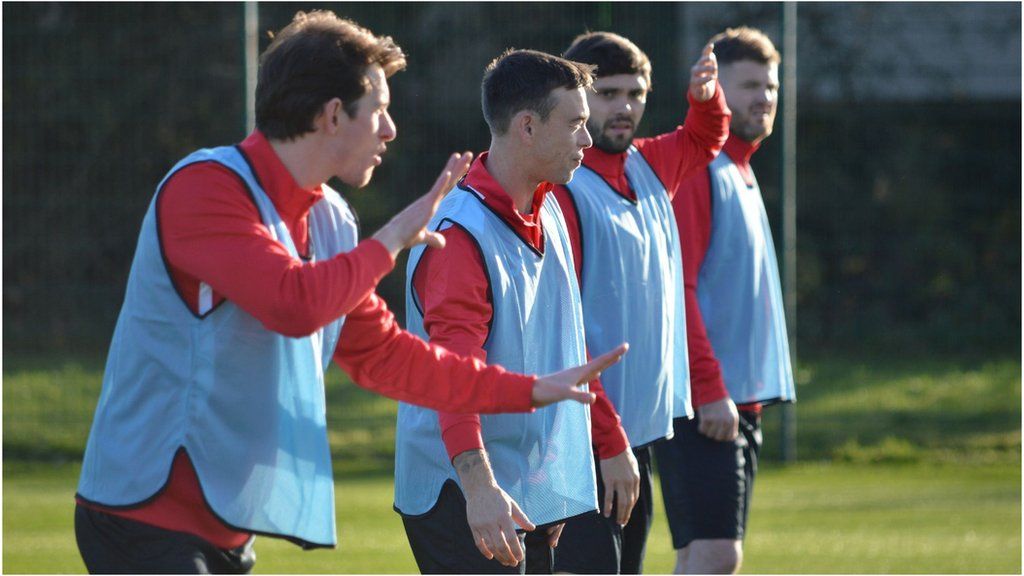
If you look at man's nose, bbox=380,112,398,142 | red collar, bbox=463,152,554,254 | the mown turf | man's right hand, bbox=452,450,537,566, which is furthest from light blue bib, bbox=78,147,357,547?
the mown turf

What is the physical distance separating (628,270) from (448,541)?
1.11 metres

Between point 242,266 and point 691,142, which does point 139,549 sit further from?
point 691,142

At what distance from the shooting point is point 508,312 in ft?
11.3

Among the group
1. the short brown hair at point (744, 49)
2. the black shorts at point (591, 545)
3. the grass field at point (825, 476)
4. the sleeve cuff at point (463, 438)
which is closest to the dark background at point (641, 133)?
the grass field at point (825, 476)

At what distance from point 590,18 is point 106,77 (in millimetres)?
3320

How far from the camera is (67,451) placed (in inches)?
408

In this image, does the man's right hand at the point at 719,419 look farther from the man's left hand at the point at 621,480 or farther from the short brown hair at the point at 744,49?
the short brown hair at the point at 744,49

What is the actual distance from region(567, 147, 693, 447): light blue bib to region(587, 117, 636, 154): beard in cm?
10

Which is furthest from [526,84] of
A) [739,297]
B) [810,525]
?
[810,525]

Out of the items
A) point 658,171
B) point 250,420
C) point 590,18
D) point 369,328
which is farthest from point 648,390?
point 590,18

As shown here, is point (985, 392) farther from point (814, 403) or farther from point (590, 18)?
point (590, 18)

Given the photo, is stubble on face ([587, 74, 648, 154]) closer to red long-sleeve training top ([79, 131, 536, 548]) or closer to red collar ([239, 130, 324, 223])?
red long-sleeve training top ([79, 131, 536, 548])

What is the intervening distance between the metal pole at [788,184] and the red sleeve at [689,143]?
5.53 metres

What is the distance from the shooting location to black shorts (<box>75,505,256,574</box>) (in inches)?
108
